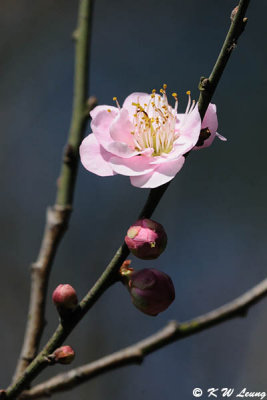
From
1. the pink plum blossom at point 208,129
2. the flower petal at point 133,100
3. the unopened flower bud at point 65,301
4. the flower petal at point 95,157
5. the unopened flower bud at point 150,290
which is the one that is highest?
the pink plum blossom at point 208,129

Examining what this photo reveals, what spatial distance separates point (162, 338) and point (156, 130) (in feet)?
1.32

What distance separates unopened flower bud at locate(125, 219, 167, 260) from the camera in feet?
2.07

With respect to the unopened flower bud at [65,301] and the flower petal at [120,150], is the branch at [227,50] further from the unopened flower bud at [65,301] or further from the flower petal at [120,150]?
the unopened flower bud at [65,301]

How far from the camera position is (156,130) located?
85 centimetres

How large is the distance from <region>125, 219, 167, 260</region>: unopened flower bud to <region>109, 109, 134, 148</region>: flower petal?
0.20 metres

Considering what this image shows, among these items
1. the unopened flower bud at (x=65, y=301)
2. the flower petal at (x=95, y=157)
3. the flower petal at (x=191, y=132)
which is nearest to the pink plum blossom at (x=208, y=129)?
the flower petal at (x=191, y=132)

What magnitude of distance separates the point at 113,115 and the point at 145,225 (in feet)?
0.80

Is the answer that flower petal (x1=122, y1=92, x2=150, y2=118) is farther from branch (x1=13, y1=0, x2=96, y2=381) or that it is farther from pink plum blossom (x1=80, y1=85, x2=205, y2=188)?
branch (x1=13, y1=0, x2=96, y2=381)

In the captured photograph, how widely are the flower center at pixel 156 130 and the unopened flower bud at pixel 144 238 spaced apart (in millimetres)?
210

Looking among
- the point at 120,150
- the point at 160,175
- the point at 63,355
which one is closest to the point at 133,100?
the point at 120,150

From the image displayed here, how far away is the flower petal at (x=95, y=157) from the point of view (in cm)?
74

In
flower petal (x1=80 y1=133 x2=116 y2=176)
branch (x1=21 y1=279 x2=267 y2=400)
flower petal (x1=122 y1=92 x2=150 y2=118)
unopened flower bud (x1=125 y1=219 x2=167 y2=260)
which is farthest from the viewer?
flower petal (x1=122 y1=92 x2=150 y2=118)

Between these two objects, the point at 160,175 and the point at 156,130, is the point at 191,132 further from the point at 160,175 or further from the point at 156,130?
the point at 156,130

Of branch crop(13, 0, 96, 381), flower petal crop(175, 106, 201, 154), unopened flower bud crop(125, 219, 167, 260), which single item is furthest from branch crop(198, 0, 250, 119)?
branch crop(13, 0, 96, 381)
